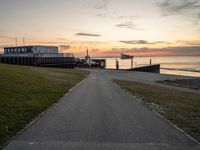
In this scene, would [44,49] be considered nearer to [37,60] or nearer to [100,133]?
[37,60]

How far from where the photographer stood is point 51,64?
77.8 m

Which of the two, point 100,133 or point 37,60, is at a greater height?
point 37,60

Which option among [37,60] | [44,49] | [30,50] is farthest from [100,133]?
[44,49]

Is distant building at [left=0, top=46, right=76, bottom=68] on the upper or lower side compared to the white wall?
lower

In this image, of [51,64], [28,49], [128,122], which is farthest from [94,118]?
[28,49]

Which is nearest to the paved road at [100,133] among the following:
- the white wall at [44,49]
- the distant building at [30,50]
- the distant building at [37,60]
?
the distant building at [37,60]

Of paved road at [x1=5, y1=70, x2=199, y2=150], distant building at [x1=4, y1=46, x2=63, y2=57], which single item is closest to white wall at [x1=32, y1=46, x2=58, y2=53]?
distant building at [x1=4, y1=46, x2=63, y2=57]

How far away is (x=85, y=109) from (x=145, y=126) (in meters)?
4.19

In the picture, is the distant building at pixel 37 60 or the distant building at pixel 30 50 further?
the distant building at pixel 30 50

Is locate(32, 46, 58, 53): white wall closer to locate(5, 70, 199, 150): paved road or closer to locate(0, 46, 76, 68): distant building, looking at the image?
locate(0, 46, 76, 68): distant building

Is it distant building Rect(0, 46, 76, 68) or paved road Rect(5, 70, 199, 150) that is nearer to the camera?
paved road Rect(5, 70, 199, 150)

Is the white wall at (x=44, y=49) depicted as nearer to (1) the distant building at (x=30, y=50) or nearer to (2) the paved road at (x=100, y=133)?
(1) the distant building at (x=30, y=50)

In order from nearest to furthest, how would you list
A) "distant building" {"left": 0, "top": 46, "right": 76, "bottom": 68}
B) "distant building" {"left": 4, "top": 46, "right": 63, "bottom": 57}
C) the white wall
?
"distant building" {"left": 0, "top": 46, "right": 76, "bottom": 68} < "distant building" {"left": 4, "top": 46, "right": 63, "bottom": 57} < the white wall

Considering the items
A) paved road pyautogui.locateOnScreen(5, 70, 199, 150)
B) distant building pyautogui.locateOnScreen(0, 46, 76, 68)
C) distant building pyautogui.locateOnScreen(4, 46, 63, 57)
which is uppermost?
distant building pyautogui.locateOnScreen(4, 46, 63, 57)
